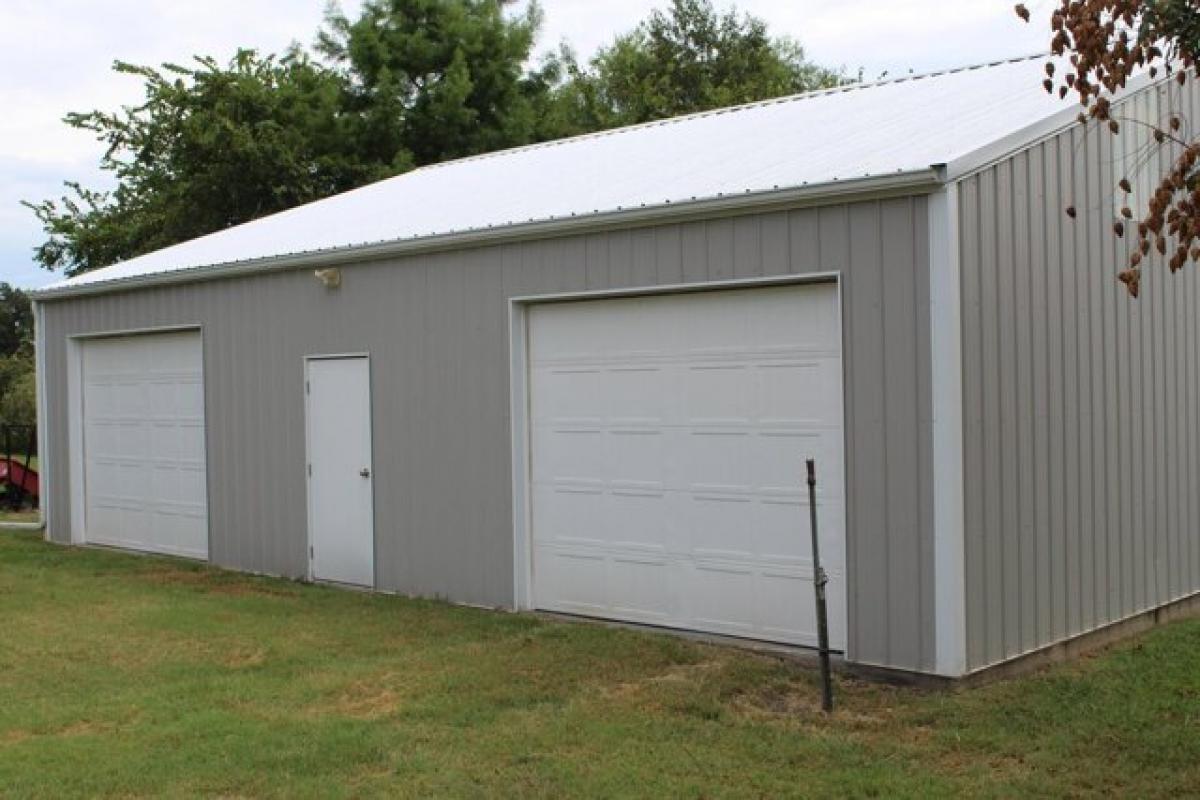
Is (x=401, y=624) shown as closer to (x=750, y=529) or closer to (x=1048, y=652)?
(x=750, y=529)

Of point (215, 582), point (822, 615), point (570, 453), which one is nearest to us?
point (822, 615)

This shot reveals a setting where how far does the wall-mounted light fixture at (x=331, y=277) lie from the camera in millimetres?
11742

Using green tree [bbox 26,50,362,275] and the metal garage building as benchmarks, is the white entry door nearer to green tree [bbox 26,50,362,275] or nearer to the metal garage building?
the metal garage building

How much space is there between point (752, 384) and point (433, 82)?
22.5 meters

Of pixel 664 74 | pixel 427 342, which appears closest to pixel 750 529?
pixel 427 342

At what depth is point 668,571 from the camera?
9.35 m

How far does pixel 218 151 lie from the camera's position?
2720 cm

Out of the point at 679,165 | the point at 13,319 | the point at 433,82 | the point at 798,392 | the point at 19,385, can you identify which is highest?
the point at 433,82

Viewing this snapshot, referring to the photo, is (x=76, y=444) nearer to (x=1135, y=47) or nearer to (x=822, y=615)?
(x=822, y=615)

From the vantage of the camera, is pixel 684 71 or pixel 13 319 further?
pixel 13 319

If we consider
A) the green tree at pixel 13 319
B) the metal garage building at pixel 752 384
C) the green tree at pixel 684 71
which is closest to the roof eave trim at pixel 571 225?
the metal garage building at pixel 752 384

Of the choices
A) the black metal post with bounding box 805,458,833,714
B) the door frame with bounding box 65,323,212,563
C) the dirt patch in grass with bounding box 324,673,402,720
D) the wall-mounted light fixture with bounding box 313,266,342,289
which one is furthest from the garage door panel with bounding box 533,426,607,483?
the door frame with bounding box 65,323,212,563

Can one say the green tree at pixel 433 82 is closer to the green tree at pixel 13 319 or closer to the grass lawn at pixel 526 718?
the grass lawn at pixel 526 718

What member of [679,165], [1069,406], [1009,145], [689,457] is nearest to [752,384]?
[689,457]
